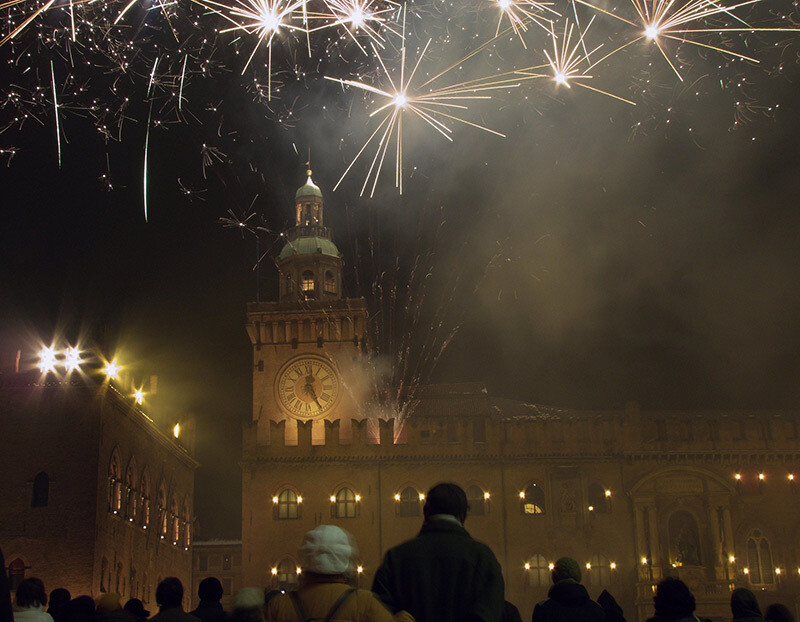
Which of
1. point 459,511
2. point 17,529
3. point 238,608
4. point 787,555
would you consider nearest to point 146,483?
point 17,529

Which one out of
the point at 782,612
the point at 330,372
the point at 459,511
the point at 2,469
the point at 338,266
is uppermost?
the point at 338,266

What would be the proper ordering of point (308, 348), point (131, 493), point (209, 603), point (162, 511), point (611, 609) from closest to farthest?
point (209, 603) < point (611, 609) < point (131, 493) < point (162, 511) < point (308, 348)

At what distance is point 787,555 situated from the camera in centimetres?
4341

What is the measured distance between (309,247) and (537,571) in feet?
69.3

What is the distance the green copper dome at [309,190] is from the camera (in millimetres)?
53719

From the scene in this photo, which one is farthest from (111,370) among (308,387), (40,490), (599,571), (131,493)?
(599,571)

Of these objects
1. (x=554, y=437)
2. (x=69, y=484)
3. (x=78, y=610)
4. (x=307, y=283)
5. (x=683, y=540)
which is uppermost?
(x=307, y=283)

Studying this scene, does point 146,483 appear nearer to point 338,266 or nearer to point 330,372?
point 330,372

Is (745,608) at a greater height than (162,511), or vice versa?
(162,511)

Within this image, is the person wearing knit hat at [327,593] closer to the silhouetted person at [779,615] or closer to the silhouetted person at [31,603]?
the silhouetted person at [31,603]

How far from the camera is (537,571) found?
143 feet

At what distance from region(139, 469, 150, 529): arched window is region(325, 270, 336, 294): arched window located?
48.8 feet

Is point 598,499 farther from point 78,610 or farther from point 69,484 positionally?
point 78,610

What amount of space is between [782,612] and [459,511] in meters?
4.60
